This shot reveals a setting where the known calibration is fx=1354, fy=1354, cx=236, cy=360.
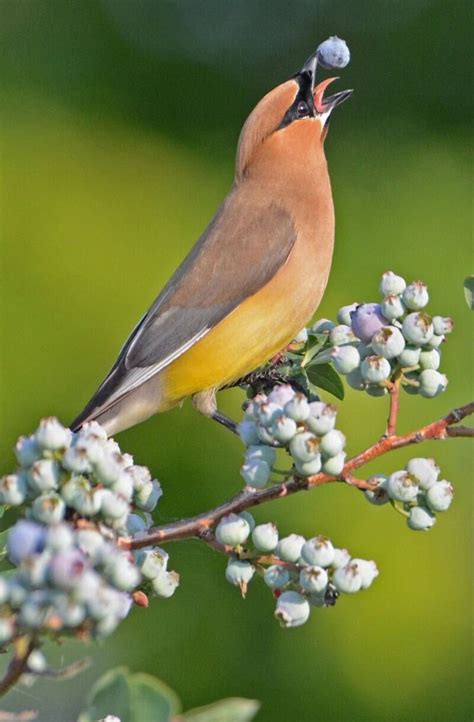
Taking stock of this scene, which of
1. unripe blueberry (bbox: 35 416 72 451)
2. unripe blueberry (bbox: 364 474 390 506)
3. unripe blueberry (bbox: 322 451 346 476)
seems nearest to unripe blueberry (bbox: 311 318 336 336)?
unripe blueberry (bbox: 364 474 390 506)

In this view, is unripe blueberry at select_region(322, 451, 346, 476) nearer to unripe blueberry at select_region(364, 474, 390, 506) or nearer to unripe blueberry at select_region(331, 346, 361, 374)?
unripe blueberry at select_region(364, 474, 390, 506)

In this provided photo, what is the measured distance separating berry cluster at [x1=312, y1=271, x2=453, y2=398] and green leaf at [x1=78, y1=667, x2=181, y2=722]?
665 millimetres

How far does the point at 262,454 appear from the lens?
6.32 feet

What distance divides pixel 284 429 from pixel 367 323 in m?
0.35

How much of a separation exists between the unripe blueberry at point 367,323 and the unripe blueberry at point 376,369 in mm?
49

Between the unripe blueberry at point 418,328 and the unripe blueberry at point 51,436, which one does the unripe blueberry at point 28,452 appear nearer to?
the unripe blueberry at point 51,436

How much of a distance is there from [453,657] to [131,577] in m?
2.32

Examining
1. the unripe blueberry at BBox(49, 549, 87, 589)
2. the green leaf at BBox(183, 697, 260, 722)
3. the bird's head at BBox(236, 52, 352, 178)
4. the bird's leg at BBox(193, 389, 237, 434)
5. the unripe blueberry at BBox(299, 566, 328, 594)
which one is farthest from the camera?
the bird's head at BBox(236, 52, 352, 178)

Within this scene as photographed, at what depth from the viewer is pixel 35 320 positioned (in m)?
3.94

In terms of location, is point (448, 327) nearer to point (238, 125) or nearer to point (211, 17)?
point (238, 125)

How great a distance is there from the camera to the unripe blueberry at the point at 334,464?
1.87 metres

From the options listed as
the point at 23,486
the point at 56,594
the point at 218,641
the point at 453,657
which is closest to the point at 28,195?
the point at 218,641

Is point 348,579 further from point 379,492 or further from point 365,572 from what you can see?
point 379,492

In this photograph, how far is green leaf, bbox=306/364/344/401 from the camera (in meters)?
2.43
